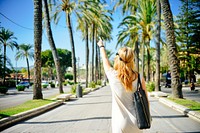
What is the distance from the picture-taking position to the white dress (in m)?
3.16

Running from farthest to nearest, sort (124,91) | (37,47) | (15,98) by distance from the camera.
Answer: (15,98) → (37,47) → (124,91)

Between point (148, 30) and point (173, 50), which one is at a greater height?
point (148, 30)

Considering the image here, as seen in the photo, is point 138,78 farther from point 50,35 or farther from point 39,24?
point 50,35

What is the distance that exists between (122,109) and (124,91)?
228 mm

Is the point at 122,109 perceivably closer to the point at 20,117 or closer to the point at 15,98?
the point at 20,117

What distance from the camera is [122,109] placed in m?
3.24

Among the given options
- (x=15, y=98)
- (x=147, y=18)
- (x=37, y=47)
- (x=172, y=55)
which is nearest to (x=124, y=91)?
(x=172, y=55)

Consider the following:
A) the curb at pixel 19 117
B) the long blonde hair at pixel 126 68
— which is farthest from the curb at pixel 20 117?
the long blonde hair at pixel 126 68

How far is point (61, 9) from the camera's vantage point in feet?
96.0

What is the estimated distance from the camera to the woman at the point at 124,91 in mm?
3170

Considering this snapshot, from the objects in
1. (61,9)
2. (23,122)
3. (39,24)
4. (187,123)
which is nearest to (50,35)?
(39,24)

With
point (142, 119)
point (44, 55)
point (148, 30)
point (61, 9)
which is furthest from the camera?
point (44, 55)

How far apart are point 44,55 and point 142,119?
91.1m

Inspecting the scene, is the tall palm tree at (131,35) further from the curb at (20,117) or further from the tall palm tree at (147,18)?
the curb at (20,117)
